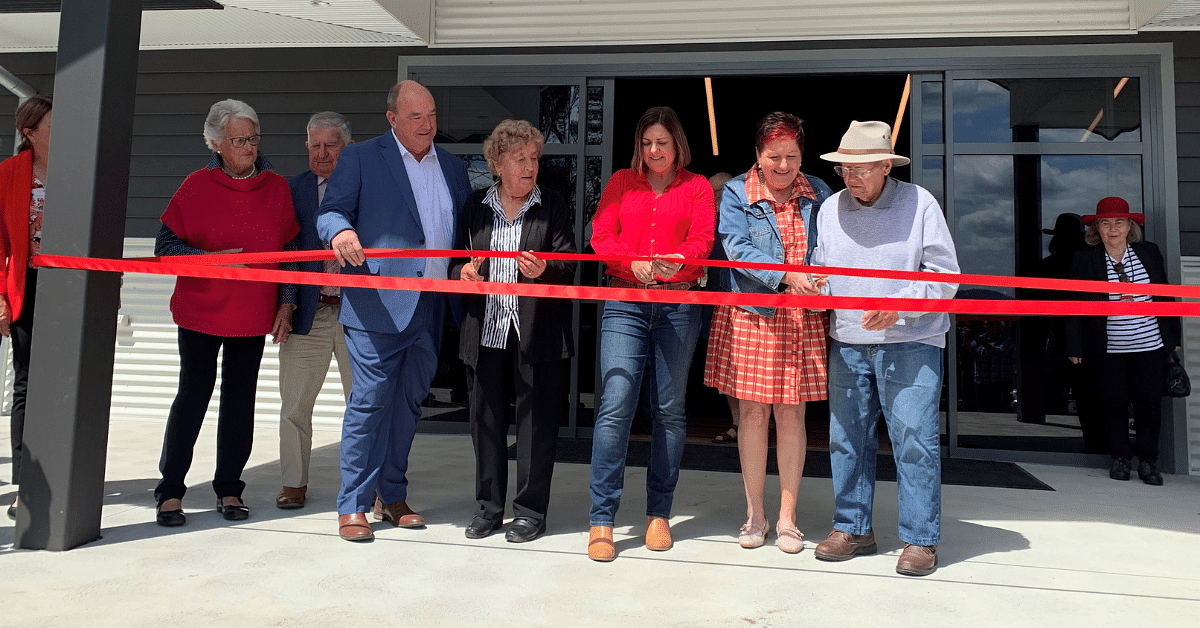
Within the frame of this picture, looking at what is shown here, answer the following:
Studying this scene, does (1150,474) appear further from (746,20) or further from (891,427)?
(746,20)

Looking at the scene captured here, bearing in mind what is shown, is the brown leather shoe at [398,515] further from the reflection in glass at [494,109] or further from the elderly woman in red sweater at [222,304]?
the reflection in glass at [494,109]

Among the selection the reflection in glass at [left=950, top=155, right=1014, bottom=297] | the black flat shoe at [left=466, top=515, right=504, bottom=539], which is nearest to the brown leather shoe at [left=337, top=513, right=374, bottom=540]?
the black flat shoe at [left=466, top=515, right=504, bottom=539]

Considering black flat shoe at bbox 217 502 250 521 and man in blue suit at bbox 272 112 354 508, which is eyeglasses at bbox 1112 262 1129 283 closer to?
man in blue suit at bbox 272 112 354 508

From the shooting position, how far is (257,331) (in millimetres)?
3178

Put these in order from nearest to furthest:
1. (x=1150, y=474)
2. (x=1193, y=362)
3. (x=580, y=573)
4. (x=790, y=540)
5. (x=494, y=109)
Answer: (x=580, y=573)
(x=790, y=540)
(x=1150, y=474)
(x=1193, y=362)
(x=494, y=109)

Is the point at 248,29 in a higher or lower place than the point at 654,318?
higher

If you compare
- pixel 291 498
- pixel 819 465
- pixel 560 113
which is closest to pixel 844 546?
pixel 819 465

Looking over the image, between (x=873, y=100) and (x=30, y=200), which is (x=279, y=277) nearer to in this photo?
(x=30, y=200)

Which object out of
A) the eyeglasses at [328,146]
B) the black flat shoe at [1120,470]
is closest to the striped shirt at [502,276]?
the eyeglasses at [328,146]

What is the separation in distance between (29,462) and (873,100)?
8025mm

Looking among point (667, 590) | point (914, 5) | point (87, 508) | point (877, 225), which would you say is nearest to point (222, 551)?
point (87, 508)

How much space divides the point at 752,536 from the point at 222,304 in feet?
7.01

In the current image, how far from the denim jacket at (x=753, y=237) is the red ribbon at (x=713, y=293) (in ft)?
0.31

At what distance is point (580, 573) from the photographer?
258 centimetres
